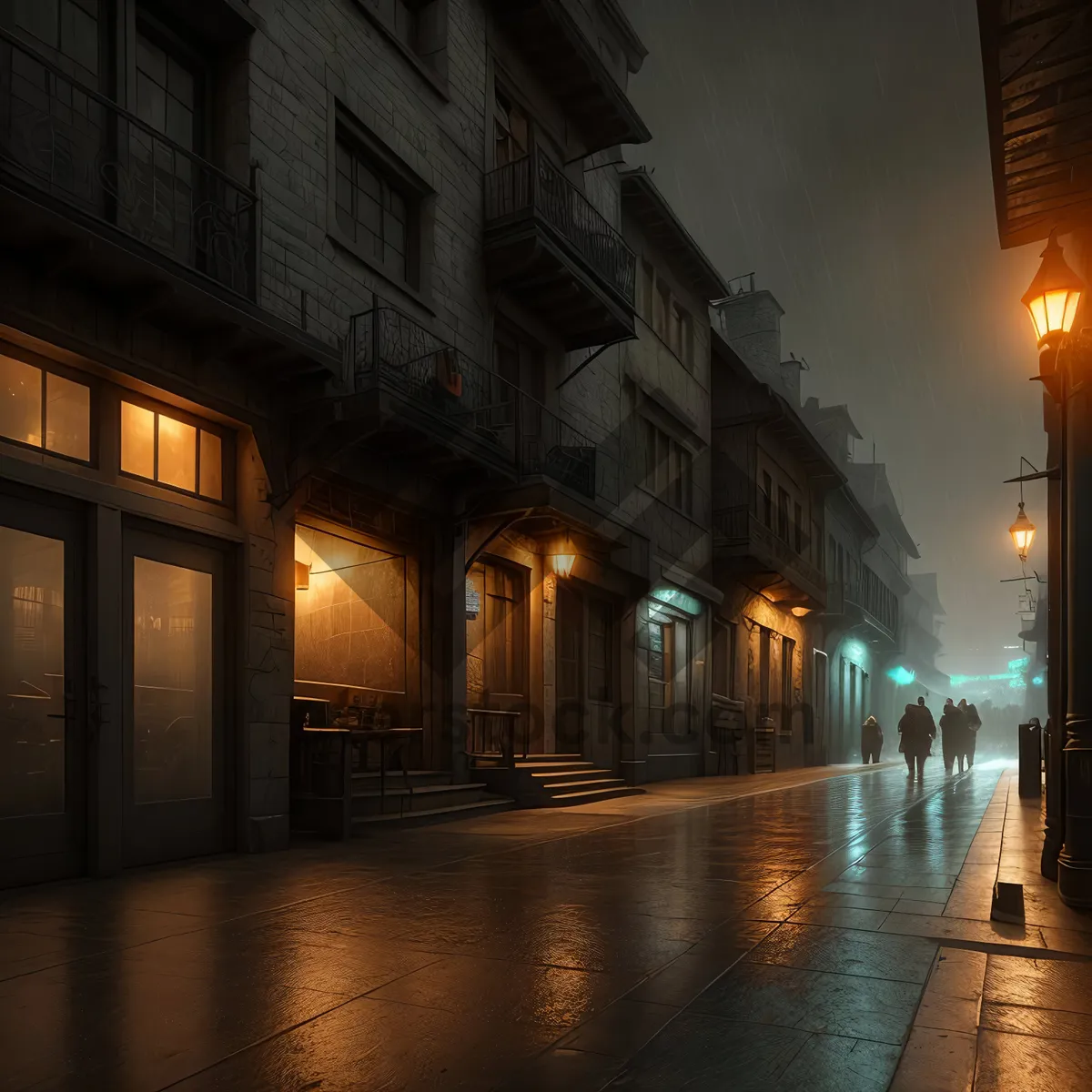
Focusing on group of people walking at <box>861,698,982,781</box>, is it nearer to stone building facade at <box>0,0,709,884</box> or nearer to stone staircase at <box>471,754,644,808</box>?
stone staircase at <box>471,754,644,808</box>

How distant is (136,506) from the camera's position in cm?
838

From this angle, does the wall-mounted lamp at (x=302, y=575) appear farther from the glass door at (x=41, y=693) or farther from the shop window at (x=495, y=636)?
the glass door at (x=41, y=693)

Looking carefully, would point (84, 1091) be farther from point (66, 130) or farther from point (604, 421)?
point (604, 421)

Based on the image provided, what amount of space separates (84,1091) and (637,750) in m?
16.0

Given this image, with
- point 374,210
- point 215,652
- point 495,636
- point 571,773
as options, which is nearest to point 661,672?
point 571,773

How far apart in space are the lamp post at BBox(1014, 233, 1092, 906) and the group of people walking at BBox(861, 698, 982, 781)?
15.7m

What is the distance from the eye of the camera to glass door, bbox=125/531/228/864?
27.5 ft

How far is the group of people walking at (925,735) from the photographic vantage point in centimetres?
2292

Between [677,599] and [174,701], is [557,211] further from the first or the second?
[174,701]

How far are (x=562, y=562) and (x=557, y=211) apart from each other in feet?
17.4

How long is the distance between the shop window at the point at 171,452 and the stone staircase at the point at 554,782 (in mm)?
5796

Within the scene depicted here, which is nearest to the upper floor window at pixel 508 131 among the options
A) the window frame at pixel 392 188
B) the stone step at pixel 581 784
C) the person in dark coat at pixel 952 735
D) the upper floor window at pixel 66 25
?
the window frame at pixel 392 188

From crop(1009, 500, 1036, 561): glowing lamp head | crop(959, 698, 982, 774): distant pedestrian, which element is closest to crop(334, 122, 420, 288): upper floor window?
crop(1009, 500, 1036, 561): glowing lamp head

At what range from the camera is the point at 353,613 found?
13.4 m
